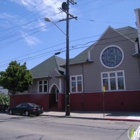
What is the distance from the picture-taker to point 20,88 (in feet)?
91.1

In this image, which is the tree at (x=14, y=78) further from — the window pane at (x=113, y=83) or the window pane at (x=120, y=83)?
the window pane at (x=120, y=83)

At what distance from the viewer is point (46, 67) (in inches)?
1258

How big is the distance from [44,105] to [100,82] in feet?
32.0

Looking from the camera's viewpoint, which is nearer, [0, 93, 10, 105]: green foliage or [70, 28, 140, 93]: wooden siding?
[70, 28, 140, 93]: wooden siding

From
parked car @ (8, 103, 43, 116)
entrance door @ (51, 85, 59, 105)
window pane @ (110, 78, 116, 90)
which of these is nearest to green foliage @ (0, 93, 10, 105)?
entrance door @ (51, 85, 59, 105)

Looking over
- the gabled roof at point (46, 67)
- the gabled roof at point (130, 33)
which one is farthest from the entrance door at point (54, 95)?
the gabled roof at point (130, 33)

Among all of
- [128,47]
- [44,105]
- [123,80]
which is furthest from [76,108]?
[128,47]

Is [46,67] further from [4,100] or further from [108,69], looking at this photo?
[108,69]

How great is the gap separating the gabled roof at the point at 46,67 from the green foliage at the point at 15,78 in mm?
2527

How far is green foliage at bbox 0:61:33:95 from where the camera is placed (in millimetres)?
27047

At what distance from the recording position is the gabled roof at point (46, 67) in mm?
30062

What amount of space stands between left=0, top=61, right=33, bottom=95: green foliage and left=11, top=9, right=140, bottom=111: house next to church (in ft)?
9.26

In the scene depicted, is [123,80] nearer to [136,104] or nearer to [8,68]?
[136,104]

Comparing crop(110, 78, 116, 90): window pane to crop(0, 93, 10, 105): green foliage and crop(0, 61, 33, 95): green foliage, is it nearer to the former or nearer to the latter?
crop(0, 61, 33, 95): green foliage
